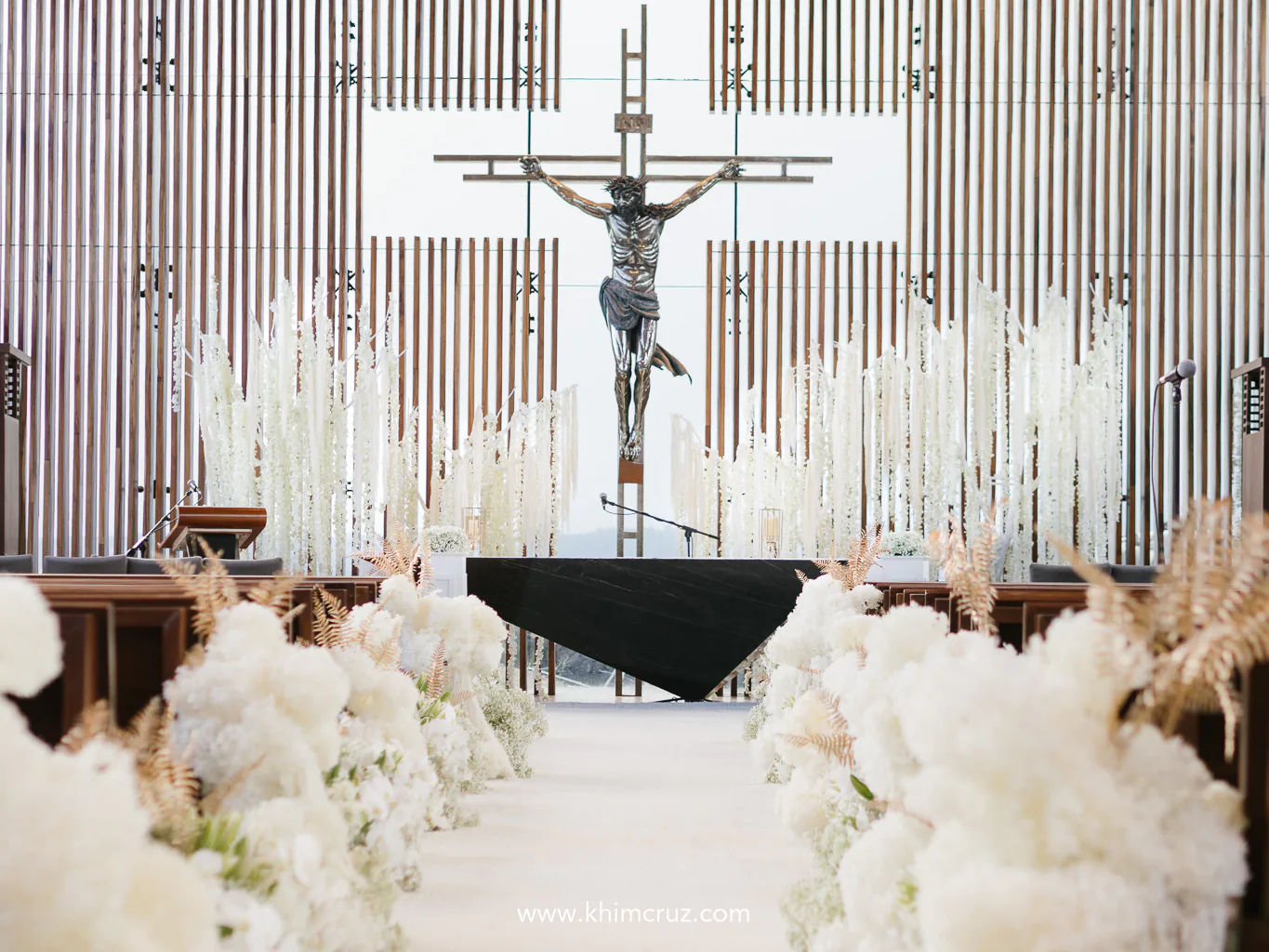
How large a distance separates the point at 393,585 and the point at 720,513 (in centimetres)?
405

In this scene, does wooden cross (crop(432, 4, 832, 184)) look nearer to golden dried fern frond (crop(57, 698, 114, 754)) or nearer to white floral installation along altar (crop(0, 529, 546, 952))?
white floral installation along altar (crop(0, 529, 546, 952))

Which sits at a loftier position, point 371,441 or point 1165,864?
point 371,441

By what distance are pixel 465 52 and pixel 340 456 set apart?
3.29 m

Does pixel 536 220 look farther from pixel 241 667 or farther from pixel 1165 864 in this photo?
pixel 1165 864

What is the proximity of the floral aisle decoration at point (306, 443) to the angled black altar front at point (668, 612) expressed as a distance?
1.72 meters

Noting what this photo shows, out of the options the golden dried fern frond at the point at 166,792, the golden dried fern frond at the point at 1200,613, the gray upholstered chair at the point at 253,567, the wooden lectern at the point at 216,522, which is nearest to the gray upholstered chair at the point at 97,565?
the wooden lectern at the point at 216,522

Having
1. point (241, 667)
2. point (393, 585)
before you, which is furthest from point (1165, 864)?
point (393, 585)

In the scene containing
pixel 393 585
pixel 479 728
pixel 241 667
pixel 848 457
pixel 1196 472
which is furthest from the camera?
pixel 1196 472

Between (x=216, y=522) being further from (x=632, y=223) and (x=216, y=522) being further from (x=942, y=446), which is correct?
(x=942, y=446)

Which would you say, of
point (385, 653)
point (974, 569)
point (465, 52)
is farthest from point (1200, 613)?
point (465, 52)

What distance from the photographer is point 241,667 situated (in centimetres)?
162

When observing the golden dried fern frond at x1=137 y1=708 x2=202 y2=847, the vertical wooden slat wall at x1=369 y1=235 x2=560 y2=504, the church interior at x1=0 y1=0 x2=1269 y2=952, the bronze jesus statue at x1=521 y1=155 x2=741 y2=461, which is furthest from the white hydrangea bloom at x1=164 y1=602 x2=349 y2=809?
the vertical wooden slat wall at x1=369 y1=235 x2=560 y2=504

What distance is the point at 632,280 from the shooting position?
7.14 metres

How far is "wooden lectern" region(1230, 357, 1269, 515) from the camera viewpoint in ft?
21.6
